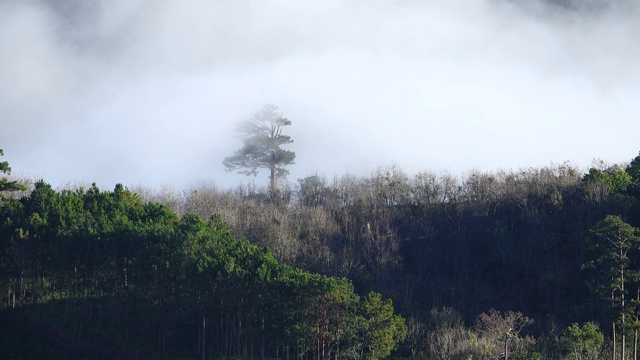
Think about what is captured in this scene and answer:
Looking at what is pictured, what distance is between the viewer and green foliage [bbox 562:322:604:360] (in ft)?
130

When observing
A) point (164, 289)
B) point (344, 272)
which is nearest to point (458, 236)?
point (344, 272)

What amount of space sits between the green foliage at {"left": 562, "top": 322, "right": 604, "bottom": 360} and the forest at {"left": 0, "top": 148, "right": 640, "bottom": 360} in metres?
0.07

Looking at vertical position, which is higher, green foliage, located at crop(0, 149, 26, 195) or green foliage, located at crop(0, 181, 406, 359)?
green foliage, located at crop(0, 149, 26, 195)

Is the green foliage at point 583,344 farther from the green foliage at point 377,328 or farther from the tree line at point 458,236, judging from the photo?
the green foliage at point 377,328

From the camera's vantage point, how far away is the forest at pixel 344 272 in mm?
41344

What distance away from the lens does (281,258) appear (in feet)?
180

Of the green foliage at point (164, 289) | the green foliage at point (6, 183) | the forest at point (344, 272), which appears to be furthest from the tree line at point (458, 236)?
the green foliage at point (6, 183)

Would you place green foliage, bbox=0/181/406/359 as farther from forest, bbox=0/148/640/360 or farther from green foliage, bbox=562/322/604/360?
green foliage, bbox=562/322/604/360

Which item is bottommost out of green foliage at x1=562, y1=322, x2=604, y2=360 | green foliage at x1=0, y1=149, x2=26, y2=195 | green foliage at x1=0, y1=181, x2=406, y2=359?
green foliage at x1=562, y1=322, x2=604, y2=360

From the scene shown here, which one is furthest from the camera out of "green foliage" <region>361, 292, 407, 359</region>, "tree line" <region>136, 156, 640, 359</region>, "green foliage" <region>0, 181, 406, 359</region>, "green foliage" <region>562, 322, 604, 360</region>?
"tree line" <region>136, 156, 640, 359</region>

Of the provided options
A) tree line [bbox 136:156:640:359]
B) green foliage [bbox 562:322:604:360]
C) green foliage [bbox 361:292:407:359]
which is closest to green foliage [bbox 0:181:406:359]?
green foliage [bbox 361:292:407:359]

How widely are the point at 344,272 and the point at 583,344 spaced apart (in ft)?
58.2

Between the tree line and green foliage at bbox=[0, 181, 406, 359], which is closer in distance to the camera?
green foliage at bbox=[0, 181, 406, 359]

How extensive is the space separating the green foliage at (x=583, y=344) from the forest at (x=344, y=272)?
74 mm
